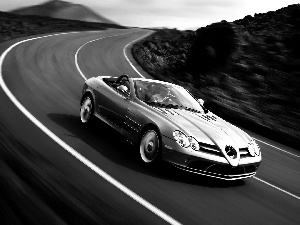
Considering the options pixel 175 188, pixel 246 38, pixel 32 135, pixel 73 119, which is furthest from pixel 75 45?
pixel 175 188

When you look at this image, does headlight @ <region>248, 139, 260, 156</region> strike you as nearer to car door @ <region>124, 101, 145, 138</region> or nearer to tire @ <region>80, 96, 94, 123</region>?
car door @ <region>124, 101, 145, 138</region>

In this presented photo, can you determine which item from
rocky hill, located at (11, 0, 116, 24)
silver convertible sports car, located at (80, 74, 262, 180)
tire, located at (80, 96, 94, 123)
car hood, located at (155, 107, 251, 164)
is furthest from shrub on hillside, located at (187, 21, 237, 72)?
rocky hill, located at (11, 0, 116, 24)

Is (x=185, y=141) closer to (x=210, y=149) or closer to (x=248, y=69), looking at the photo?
(x=210, y=149)

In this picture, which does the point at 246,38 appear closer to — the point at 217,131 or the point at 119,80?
the point at 119,80

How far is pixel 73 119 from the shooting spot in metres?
10.2

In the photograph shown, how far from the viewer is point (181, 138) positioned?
22.8 ft

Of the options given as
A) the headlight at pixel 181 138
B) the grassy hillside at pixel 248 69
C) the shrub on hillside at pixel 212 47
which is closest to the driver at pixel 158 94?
the headlight at pixel 181 138

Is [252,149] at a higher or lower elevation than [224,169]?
higher

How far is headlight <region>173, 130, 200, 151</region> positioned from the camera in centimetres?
688

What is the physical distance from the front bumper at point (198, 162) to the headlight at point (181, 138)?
0.22 ft

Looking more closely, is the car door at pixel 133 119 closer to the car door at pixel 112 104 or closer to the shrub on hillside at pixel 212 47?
the car door at pixel 112 104

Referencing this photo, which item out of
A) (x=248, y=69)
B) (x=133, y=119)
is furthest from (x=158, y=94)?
(x=248, y=69)

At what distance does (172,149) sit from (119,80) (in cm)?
326

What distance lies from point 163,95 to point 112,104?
1037 millimetres
